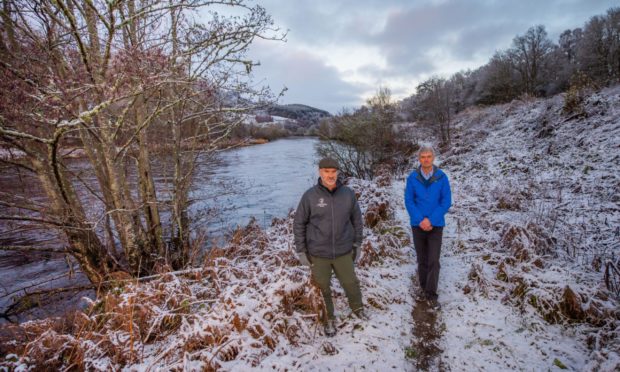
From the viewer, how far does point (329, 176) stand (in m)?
3.02

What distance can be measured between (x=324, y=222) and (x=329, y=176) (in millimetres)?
506

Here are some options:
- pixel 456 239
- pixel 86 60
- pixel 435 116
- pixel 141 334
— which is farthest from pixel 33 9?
pixel 435 116

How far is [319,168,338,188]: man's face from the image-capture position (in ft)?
9.85

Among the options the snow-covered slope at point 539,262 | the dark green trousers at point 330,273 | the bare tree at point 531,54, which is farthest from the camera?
the bare tree at point 531,54

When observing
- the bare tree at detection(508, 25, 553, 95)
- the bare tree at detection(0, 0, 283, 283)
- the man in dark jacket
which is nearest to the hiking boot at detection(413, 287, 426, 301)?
the man in dark jacket

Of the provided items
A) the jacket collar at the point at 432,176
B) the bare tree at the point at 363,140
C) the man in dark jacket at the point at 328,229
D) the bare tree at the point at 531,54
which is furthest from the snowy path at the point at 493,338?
the bare tree at the point at 531,54

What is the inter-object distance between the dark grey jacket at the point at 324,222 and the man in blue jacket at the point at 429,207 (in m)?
1.05

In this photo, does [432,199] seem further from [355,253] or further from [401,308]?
[401,308]

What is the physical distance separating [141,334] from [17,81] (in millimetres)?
3530

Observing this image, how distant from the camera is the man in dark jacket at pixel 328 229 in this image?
3.10 m

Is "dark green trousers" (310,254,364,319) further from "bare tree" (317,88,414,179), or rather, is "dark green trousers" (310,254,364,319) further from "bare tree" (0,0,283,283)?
"bare tree" (317,88,414,179)

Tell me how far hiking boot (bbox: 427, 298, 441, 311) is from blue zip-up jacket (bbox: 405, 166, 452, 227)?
3.35 feet

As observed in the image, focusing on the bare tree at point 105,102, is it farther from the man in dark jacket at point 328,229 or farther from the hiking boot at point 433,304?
the hiking boot at point 433,304

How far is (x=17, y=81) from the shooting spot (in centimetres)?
365
